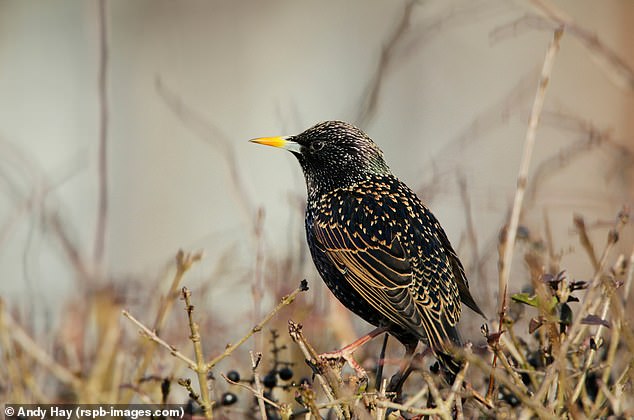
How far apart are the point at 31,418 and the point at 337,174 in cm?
157

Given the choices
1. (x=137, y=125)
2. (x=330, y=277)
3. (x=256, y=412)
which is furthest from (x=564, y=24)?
(x=137, y=125)

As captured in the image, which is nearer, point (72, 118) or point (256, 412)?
point (256, 412)

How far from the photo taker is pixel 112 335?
332 cm

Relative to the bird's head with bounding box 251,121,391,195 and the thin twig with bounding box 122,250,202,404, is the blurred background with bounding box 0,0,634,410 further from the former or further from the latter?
the thin twig with bounding box 122,250,202,404

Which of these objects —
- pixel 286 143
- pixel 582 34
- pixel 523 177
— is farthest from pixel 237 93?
pixel 523 177

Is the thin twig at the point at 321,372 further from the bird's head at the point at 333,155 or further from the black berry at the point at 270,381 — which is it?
the bird's head at the point at 333,155

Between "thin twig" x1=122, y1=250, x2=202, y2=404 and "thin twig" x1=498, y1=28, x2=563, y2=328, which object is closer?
"thin twig" x1=498, y1=28, x2=563, y2=328

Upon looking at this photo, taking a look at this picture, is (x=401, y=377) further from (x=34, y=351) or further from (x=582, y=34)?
(x=582, y=34)

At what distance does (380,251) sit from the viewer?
3.57 meters

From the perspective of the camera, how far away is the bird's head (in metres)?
4.04

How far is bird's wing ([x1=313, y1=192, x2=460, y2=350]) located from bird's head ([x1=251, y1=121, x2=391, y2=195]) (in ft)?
0.90

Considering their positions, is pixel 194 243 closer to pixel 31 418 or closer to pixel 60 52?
pixel 60 52

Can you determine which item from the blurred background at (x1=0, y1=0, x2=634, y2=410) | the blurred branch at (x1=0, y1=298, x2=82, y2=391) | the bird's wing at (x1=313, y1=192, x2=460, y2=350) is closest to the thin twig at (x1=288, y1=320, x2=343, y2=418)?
the bird's wing at (x1=313, y1=192, x2=460, y2=350)

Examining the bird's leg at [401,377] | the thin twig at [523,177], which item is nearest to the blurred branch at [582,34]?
the thin twig at [523,177]
